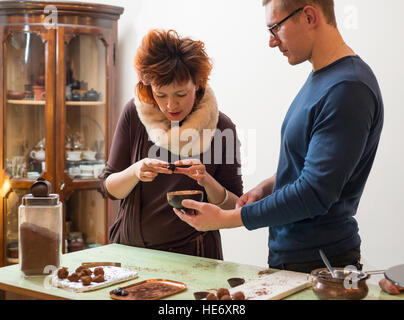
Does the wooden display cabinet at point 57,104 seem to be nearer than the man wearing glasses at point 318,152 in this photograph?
No

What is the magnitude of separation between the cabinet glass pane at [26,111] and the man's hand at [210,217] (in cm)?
220

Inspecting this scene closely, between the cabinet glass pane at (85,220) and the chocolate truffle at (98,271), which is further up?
the chocolate truffle at (98,271)

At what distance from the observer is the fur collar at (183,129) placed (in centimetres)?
227

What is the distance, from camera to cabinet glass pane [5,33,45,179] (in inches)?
148

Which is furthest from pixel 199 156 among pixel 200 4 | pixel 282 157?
pixel 200 4

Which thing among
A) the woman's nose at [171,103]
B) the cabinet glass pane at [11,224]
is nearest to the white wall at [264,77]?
the cabinet glass pane at [11,224]

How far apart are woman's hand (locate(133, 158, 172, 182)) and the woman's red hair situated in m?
0.31

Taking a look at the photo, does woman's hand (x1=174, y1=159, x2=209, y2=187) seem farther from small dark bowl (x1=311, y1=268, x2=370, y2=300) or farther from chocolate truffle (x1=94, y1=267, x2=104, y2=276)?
small dark bowl (x1=311, y1=268, x2=370, y2=300)

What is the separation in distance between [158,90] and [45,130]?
5.86 feet

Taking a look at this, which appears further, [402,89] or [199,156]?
[402,89]

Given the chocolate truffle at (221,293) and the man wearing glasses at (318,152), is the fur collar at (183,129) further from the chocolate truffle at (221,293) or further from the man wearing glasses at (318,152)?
the chocolate truffle at (221,293)

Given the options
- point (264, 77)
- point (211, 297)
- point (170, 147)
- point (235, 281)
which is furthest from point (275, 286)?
point (264, 77)
